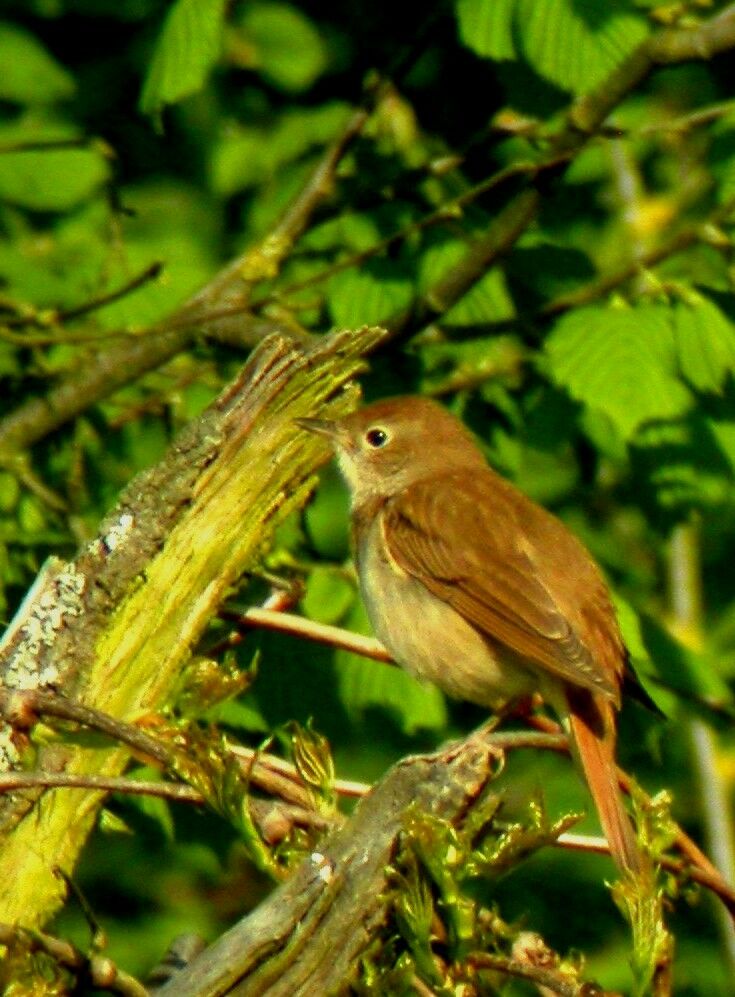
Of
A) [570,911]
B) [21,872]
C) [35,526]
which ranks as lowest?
[570,911]

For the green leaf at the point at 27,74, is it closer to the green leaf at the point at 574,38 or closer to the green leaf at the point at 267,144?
the green leaf at the point at 267,144

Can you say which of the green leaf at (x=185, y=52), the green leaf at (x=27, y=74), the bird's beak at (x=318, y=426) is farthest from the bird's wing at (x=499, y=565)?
the green leaf at (x=27, y=74)

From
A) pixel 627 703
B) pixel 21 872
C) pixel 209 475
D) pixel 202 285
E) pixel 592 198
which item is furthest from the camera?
pixel 592 198

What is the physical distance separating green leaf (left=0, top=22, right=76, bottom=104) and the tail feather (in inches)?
104

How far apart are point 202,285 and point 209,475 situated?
249 cm

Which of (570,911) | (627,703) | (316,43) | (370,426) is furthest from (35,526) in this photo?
(570,911)

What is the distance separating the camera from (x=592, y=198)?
5.88 m

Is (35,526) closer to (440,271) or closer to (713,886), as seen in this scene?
(440,271)

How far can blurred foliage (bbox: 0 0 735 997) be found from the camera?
4492 millimetres

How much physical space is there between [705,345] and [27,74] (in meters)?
2.51

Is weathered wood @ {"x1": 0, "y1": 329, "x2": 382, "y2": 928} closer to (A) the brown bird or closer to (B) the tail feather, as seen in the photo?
(B) the tail feather

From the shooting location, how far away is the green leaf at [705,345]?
432 centimetres

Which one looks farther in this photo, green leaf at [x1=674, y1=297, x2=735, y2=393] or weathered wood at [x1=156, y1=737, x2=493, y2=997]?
green leaf at [x1=674, y1=297, x2=735, y2=393]

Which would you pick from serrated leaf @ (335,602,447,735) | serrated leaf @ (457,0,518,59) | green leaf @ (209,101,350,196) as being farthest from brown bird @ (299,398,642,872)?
green leaf @ (209,101,350,196)
